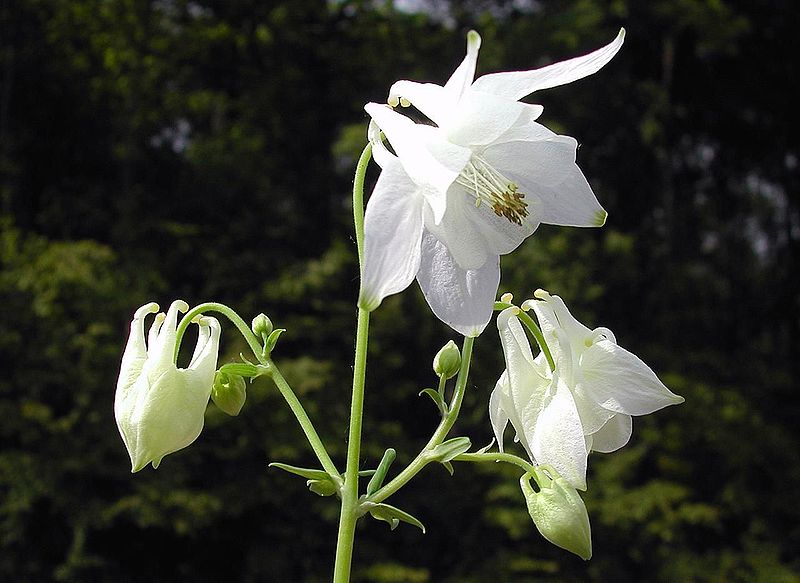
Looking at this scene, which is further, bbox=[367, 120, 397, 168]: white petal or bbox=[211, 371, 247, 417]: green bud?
bbox=[211, 371, 247, 417]: green bud

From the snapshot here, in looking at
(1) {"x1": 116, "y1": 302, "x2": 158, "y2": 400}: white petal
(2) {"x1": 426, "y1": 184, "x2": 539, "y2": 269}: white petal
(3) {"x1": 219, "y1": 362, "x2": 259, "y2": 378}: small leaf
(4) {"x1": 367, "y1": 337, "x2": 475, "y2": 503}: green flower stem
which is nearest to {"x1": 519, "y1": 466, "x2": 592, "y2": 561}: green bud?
(4) {"x1": 367, "y1": 337, "x2": 475, "y2": 503}: green flower stem

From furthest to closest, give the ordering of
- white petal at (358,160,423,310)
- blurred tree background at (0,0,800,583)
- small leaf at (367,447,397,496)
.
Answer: blurred tree background at (0,0,800,583), small leaf at (367,447,397,496), white petal at (358,160,423,310)

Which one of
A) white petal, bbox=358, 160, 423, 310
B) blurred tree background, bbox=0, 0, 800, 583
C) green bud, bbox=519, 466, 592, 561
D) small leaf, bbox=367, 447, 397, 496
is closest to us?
white petal, bbox=358, 160, 423, 310

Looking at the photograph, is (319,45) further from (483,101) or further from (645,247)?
(483,101)

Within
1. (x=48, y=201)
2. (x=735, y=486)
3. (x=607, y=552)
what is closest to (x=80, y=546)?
(x=48, y=201)

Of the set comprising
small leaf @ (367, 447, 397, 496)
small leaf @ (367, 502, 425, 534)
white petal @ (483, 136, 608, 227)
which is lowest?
small leaf @ (367, 447, 397, 496)

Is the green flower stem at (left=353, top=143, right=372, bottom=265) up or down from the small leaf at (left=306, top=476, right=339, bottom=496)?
up

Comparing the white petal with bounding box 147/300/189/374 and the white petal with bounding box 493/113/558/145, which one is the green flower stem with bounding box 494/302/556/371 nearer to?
the white petal with bounding box 493/113/558/145
